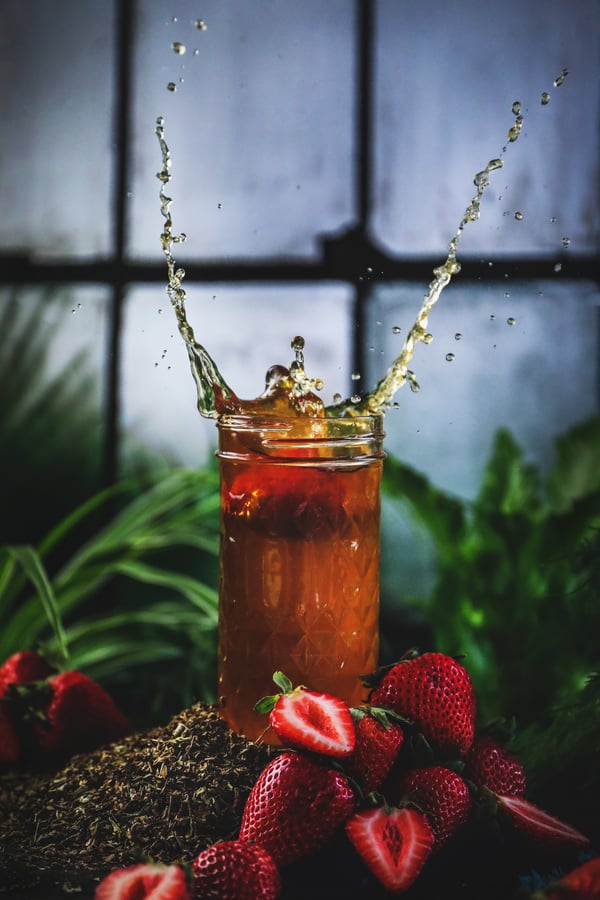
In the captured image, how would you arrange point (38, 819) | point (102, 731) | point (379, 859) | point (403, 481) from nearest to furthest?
point (379, 859) < point (38, 819) < point (102, 731) < point (403, 481)

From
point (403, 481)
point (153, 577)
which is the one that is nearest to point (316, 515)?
point (153, 577)

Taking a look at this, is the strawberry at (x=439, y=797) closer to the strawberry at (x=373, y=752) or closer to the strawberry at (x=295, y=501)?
the strawberry at (x=373, y=752)

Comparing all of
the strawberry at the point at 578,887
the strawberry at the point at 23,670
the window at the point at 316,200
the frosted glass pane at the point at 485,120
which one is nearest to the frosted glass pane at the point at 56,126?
the window at the point at 316,200

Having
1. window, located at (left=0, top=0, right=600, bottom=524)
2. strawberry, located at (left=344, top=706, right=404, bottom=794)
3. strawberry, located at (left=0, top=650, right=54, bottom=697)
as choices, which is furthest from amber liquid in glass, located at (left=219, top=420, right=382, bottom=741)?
window, located at (left=0, top=0, right=600, bottom=524)

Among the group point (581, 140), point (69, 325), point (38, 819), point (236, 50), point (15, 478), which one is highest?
point (236, 50)

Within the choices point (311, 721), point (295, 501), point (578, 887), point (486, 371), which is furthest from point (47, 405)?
point (578, 887)

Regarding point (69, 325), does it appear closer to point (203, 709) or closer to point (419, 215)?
point (419, 215)
